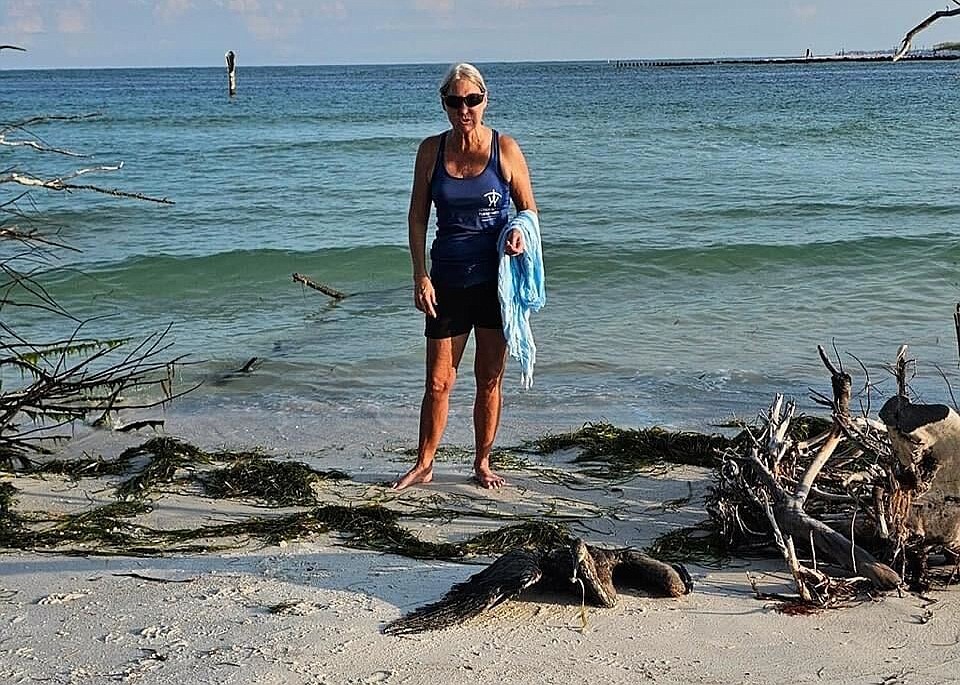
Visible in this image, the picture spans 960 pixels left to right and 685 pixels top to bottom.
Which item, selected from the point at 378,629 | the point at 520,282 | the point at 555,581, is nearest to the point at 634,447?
the point at 520,282

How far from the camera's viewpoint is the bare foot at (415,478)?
5.27m

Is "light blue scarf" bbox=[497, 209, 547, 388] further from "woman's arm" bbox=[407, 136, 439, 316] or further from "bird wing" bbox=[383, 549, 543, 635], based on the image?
"bird wing" bbox=[383, 549, 543, 635]

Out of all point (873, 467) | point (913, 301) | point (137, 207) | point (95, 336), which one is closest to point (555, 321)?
point (913, 301)

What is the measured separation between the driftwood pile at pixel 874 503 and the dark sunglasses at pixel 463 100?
1.85m

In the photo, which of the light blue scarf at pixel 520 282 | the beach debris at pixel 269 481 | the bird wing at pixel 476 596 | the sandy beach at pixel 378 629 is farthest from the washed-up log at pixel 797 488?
the beach debris at pixel 269 481

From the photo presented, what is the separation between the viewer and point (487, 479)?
529 centimetres

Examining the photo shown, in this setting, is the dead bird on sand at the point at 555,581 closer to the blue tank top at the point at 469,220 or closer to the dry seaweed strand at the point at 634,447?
the blue tank top at the point at 469,220

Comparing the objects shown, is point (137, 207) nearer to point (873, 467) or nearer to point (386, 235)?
point (386, 235)

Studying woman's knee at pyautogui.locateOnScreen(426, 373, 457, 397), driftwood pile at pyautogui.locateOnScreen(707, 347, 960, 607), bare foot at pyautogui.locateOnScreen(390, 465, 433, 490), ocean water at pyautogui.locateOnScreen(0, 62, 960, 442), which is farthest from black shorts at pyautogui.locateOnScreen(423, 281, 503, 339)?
ocean water at pyautogui.locateOnScreen(0, 62, 960, 442)

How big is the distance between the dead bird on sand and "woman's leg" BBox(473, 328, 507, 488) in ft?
4.97

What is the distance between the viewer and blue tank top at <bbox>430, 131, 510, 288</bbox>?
4.80m

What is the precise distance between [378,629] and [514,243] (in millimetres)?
1979

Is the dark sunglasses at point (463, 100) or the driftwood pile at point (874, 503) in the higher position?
the dark sunglasses at point (463, 100)

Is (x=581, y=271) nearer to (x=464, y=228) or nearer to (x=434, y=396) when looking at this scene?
(x=434, y=396)
